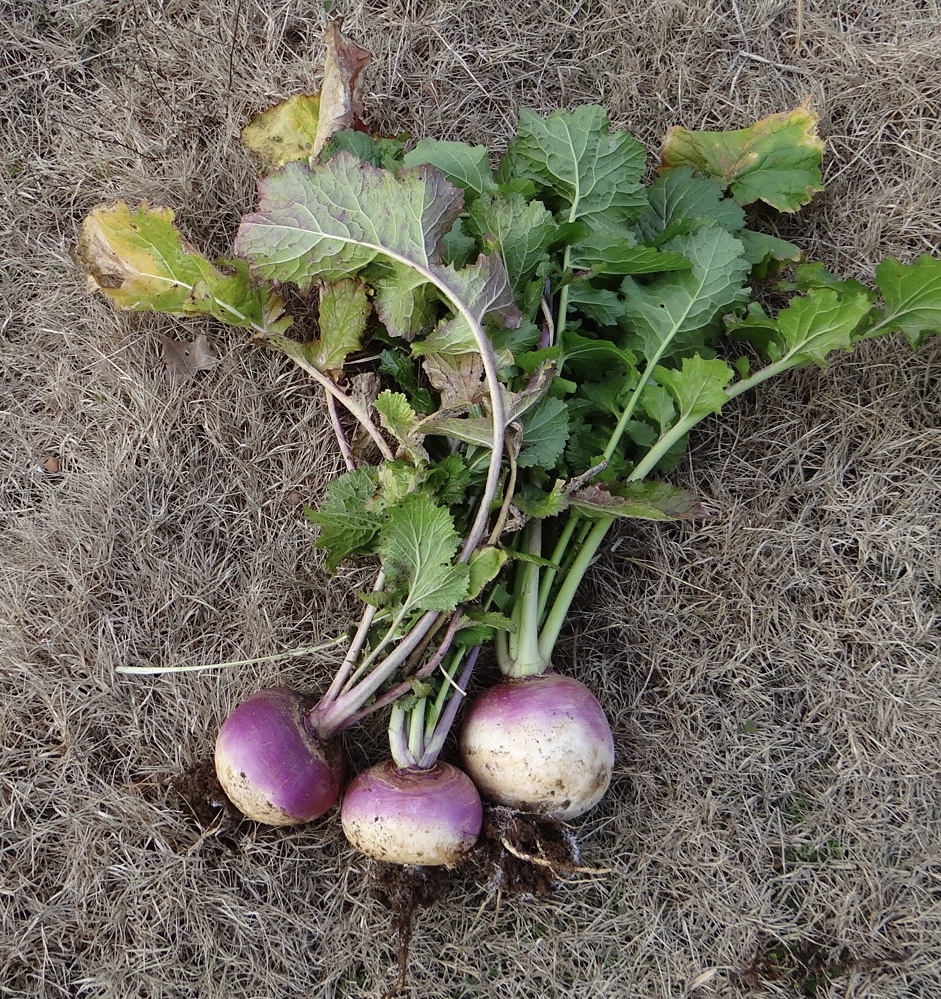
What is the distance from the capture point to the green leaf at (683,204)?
2.17 m

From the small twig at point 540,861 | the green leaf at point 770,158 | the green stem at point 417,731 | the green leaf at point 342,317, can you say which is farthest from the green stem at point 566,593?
the green leaf at point 770,158

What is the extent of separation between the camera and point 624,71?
97.3 inches

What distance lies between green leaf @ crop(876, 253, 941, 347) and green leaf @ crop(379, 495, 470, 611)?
1.27m

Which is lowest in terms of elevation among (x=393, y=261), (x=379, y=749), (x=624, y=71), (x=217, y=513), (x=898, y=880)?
(x=898, y=880)

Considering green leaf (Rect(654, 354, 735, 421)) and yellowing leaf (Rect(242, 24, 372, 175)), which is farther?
yellowing leaf (Rect(242, 24, 372, 175))

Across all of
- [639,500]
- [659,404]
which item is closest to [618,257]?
[659,404]

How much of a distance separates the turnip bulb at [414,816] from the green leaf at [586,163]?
150 centimetres

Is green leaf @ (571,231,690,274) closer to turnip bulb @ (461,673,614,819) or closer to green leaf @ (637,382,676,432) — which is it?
green leaf @ (637,382,676,432)

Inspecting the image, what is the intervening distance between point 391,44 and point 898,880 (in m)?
2.90

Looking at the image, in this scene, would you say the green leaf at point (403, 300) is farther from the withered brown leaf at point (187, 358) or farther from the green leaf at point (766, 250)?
the green leaf at point (766, 250)

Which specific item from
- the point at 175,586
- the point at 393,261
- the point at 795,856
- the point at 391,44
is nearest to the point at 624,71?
the point at 391,44

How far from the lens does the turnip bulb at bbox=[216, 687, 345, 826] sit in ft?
6.50

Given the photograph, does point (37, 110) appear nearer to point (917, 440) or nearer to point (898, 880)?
point (917, 440)

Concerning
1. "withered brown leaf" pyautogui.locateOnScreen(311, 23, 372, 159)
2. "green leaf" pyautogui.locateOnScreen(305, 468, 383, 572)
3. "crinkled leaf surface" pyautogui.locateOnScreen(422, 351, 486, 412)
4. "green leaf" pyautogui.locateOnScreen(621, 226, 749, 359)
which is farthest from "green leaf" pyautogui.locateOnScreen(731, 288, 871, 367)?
"withered brown leaf" pyautogui.locateOnScreen(311, 23, 372, 159)
